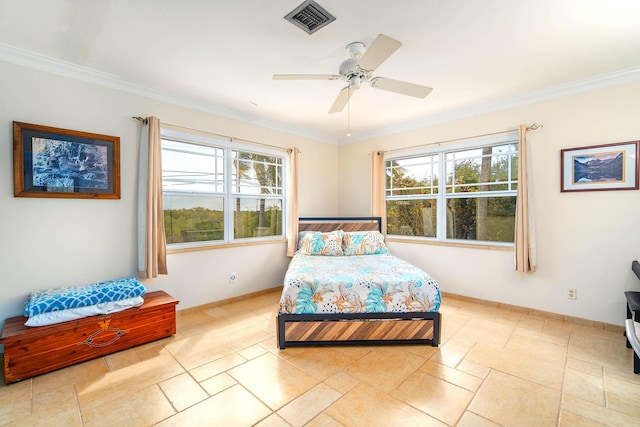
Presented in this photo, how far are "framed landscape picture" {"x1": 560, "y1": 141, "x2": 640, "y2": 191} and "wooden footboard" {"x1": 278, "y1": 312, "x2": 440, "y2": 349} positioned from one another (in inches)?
Answer: 87.6

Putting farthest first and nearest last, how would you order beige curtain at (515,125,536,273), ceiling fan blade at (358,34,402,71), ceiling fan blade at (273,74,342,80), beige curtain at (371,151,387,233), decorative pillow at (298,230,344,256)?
beige curtain at (371,151,387,233), decorative pillow at (298,230,344,256), beige curtain at (515,125,536,273), ceiling fan blade at (273,74,342,80), ceiling fan blade at (358,34,402,71)

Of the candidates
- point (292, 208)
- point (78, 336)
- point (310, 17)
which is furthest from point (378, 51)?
point (78, 336)

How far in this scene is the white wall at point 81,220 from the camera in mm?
2385

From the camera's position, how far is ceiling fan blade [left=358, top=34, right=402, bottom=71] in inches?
66.8

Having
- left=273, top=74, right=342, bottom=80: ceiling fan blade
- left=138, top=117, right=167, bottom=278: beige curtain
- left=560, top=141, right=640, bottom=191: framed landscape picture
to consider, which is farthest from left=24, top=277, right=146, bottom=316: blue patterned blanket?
left=560, top=141, right=640, bottom=191: framed landscape picture

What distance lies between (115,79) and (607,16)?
420cm

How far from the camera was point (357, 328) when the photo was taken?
2604 mm

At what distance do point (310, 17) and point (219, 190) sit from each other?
8.22ft

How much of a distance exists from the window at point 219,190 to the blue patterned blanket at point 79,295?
81 cm

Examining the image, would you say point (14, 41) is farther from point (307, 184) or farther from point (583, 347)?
point (583, 347)

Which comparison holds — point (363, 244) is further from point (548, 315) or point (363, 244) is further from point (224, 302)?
point (548, 315)

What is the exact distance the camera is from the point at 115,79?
286cm

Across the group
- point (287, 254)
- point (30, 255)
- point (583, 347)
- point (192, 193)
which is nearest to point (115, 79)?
point (192, 193)

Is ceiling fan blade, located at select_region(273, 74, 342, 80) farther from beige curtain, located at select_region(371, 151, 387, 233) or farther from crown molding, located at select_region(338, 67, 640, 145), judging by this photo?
beige curtain, located at select_region(371, 151, 387, 233)
